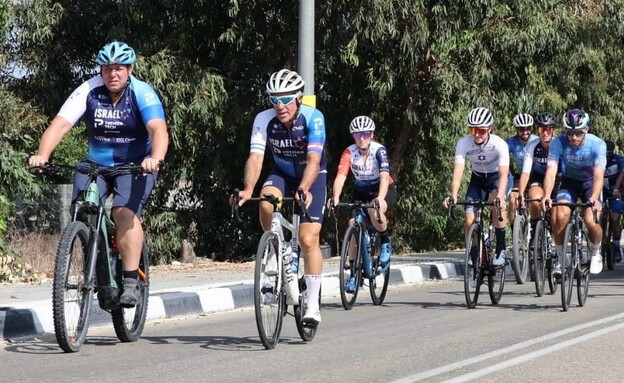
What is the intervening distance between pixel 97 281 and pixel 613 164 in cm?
1251

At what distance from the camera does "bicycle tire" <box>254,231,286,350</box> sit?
9211mm

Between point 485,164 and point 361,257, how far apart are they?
1861mm

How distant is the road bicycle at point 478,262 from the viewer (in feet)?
43.7

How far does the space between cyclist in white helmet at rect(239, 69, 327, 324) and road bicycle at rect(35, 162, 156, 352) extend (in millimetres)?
1036

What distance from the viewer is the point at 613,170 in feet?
65.6

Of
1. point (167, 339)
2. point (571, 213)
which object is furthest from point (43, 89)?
point (167, 339)

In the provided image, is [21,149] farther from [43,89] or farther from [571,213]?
[571,213]

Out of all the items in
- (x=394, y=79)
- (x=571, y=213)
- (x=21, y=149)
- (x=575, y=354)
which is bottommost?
(x=575, y=354)

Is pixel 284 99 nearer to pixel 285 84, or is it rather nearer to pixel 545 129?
pixel 285 84

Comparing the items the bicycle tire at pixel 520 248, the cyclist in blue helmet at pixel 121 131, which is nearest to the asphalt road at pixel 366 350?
the cyclist in blue helmet at pixel 121 131

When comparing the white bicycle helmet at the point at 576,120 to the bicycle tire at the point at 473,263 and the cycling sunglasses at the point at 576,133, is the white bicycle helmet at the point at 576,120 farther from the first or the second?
the bicycle tire at the point at 473,263

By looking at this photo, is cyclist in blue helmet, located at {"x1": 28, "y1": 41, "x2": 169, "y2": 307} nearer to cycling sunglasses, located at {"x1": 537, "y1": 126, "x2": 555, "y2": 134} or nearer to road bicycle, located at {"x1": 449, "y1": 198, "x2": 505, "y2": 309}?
road bicycle, located at {"x1": 449, "y1": 198, "x2": 505, "y2": 309}

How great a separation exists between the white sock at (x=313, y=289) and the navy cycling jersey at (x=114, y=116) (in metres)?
1.57

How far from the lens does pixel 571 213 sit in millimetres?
13602
